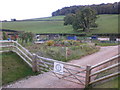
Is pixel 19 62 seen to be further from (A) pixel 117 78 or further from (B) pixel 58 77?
(A) pixel 117 78

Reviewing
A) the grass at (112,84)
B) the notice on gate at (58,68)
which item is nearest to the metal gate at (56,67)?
the notice on gate at (58,68)

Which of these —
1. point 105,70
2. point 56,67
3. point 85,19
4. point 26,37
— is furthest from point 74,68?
point 85,19

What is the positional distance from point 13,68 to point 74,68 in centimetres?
350

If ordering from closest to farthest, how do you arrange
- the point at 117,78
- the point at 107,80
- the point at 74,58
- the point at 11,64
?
the point at 117,78 → the point at 107,80 → the point at 11,64 → the point at 74,58

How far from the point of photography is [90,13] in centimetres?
4747

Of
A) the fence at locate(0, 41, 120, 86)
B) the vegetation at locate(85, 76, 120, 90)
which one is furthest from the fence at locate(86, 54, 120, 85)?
the vegetation at locate(85, 76, 120, 90)

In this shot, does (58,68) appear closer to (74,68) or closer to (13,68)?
(74,68)

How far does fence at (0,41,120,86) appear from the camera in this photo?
5530mm

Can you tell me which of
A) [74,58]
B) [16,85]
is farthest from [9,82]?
[74,58]

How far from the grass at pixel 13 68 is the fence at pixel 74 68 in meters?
0.29

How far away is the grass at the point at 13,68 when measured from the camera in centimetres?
743

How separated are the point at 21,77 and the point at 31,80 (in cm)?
59

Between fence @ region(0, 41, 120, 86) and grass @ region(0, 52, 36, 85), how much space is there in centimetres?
29

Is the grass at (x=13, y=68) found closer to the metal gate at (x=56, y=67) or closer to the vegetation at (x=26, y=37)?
the metal gate at (x=56, y=67)
